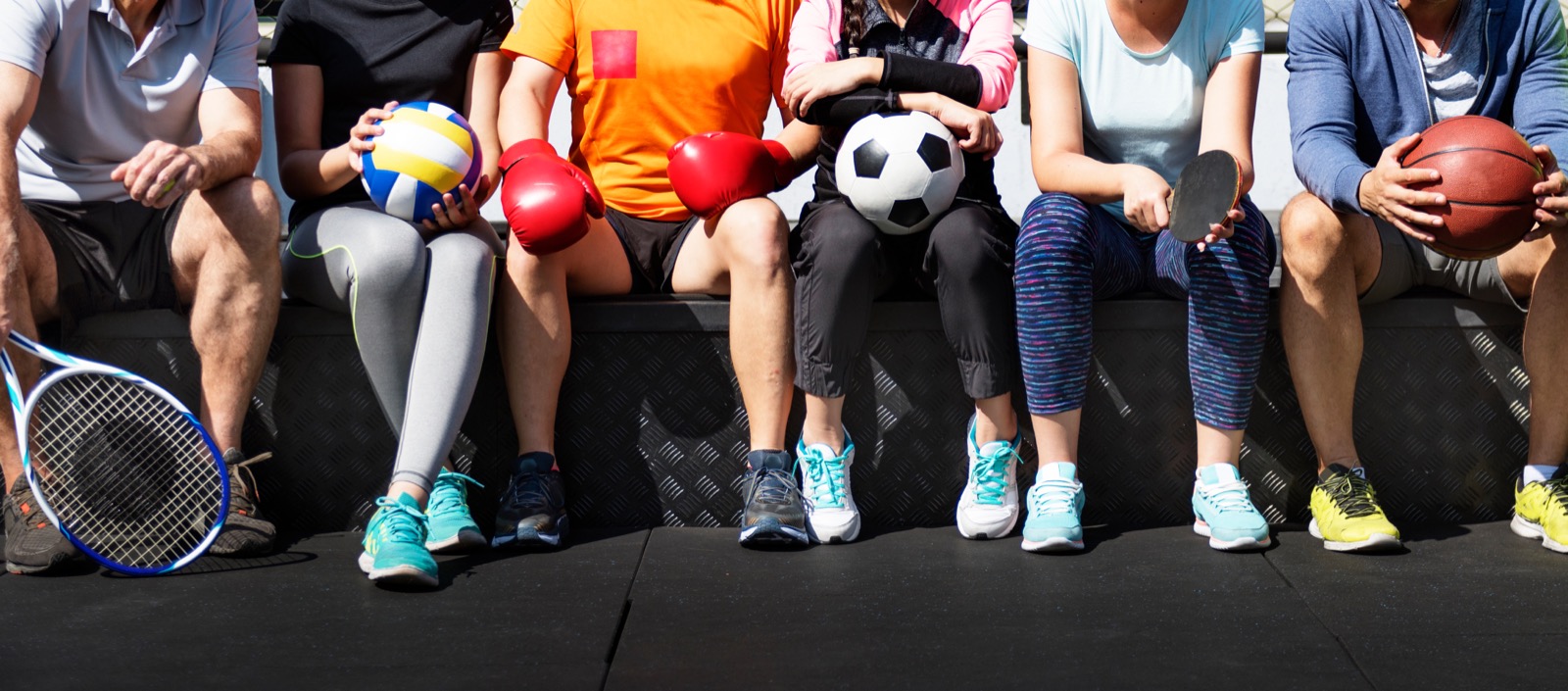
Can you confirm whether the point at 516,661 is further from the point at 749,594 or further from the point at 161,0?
the point at 161,0

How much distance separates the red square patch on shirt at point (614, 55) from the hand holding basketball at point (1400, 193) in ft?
5.55

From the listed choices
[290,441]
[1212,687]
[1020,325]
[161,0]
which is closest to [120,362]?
[290,441]

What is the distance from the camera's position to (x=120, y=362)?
3.41 metres

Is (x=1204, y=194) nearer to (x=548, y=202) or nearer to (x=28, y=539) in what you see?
(x=548, y=202)

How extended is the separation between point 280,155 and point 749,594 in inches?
65.3

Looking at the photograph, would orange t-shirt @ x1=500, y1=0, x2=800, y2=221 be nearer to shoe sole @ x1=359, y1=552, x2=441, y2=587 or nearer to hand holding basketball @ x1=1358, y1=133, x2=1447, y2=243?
shoe sole @ x1=359, y1=552, x2=441, y2=587

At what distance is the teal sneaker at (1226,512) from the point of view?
309 centimetres

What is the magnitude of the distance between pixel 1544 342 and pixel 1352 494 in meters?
0.58

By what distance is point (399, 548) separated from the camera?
9.39 ft

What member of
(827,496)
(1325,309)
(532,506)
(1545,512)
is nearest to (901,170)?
(827,496)

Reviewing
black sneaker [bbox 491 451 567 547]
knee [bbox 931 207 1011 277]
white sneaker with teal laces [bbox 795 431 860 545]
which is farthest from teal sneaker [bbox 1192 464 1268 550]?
black sneaker [bbox 491 451 567 547]

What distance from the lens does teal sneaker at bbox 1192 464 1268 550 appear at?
10.1 feet

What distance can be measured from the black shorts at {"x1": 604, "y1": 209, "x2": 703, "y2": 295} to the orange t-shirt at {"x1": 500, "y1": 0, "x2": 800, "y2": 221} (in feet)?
0.10

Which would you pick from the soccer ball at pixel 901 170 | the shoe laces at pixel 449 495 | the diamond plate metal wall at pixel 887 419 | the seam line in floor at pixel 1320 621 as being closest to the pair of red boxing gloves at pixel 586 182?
the soccer ball at pixel 901 170
